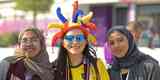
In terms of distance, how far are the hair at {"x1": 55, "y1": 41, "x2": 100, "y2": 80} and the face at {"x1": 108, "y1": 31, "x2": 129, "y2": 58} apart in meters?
0.18

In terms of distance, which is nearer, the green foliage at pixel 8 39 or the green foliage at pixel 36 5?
the green foliage at pixel 8 39

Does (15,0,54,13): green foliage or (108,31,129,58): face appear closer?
(108,31,129,58): face

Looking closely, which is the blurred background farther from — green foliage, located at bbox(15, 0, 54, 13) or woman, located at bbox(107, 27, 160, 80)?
woman, located at bbox(107, 27, 160, 80)

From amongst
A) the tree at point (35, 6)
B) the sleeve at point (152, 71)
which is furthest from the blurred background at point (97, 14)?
the sleeve at point (152, 71)

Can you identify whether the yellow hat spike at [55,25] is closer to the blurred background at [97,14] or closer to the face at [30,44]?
the face at [30,44]

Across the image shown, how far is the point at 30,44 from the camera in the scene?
3.76 m

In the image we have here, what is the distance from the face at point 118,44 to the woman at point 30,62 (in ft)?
1.69

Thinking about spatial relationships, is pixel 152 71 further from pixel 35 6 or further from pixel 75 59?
pixel 35 6

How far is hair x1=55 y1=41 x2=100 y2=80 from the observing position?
12.6 ft

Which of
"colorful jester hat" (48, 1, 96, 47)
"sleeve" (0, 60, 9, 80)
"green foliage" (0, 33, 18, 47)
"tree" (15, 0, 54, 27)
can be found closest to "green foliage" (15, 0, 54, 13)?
"tree" (15, 0, 54, 27)

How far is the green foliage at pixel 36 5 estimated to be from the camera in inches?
1041

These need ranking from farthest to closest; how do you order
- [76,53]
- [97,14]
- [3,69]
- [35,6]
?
[35,6]
[97,14]
[76,53]
[3,69]

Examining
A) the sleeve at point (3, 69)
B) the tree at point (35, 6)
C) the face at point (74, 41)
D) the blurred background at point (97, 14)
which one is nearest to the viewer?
the sleeve at point (3, 69)

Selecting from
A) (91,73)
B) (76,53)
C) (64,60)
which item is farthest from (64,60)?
(91,73)
